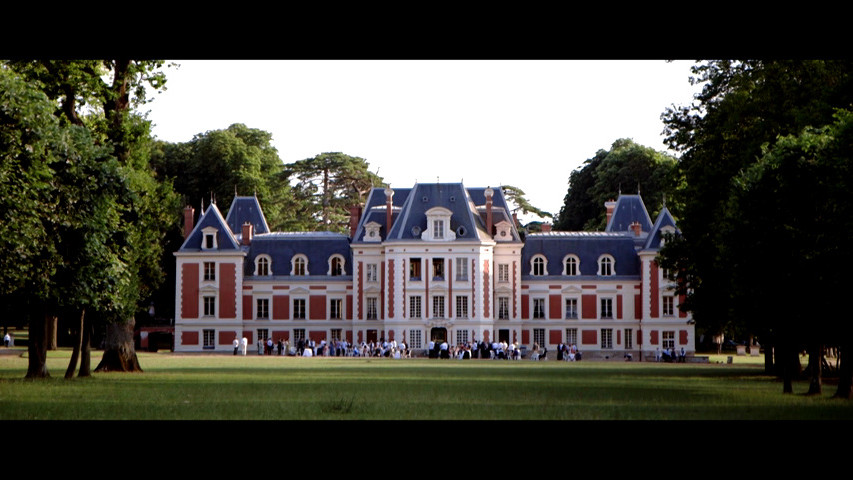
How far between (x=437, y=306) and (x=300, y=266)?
8.31 meters

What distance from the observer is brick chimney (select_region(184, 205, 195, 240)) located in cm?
6462

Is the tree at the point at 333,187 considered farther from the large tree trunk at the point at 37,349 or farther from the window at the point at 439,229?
the large tree trunk at the point at 37,349

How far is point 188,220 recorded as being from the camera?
2554 inches

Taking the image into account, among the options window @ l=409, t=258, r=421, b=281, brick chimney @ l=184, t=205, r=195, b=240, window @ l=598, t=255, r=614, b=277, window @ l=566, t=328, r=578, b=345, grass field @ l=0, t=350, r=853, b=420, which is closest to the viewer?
grass field @ l=0, t=350, r=853, b=420

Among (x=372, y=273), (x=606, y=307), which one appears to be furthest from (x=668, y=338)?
(x=372, y=273)

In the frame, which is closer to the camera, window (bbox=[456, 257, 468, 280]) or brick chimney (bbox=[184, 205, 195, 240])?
window (bbox=[456, 257, 468, 280])

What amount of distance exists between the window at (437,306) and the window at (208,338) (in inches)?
470

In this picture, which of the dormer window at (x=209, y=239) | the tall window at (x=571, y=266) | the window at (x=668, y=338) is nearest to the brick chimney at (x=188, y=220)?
the dormer window at (x=209, y=239)

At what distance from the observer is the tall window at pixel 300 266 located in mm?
66312

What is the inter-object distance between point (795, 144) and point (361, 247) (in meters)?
44.1

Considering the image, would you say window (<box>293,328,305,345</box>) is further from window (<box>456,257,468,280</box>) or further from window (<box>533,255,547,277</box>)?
window (<box>533,255,547,277</box>)

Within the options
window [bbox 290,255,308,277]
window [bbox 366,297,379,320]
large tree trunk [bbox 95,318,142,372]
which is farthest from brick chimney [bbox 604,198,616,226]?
large tree trunk [bbox 95,318,142,372]

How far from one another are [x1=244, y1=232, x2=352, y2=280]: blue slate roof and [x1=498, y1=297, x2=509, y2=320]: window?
8.51 meters
